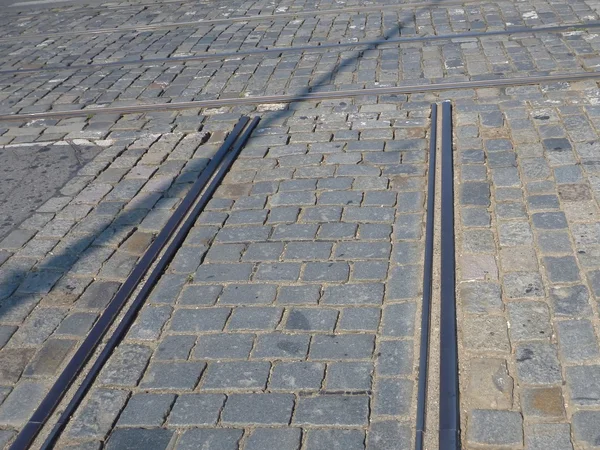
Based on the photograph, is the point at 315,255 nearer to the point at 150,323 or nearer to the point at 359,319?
the point at 359,319

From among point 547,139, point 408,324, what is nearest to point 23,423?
point 408,324

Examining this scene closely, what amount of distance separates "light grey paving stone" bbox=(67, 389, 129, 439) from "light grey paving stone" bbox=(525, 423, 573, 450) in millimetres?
1528

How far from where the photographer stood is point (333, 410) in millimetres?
3135

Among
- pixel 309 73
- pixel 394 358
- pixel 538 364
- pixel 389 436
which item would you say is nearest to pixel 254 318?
pixel 394 358

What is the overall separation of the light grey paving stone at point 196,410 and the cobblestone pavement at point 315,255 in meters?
0.01

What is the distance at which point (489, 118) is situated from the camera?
18.9ft

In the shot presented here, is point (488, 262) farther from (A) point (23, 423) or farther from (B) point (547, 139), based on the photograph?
(A) point (23, 423)

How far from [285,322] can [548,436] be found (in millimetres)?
1269

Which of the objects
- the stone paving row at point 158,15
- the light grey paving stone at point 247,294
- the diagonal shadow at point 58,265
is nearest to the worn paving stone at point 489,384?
the light grey paving stone at point 247,294

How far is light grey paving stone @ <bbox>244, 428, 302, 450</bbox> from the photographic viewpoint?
9.82 ft

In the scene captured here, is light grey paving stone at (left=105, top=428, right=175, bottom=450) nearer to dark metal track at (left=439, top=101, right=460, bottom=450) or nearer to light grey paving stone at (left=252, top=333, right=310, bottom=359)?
light grey paving stone at (left=252, top=333, right=310, bottom=359)

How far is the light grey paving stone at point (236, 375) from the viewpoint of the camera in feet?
10.9

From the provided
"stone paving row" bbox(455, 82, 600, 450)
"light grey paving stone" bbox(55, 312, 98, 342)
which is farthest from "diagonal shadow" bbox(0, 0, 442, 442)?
"stone paving row" bbox(455, 82, 600, 450)

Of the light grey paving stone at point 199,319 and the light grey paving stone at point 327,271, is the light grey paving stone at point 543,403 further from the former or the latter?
the light grey paving stone at point 199,319
